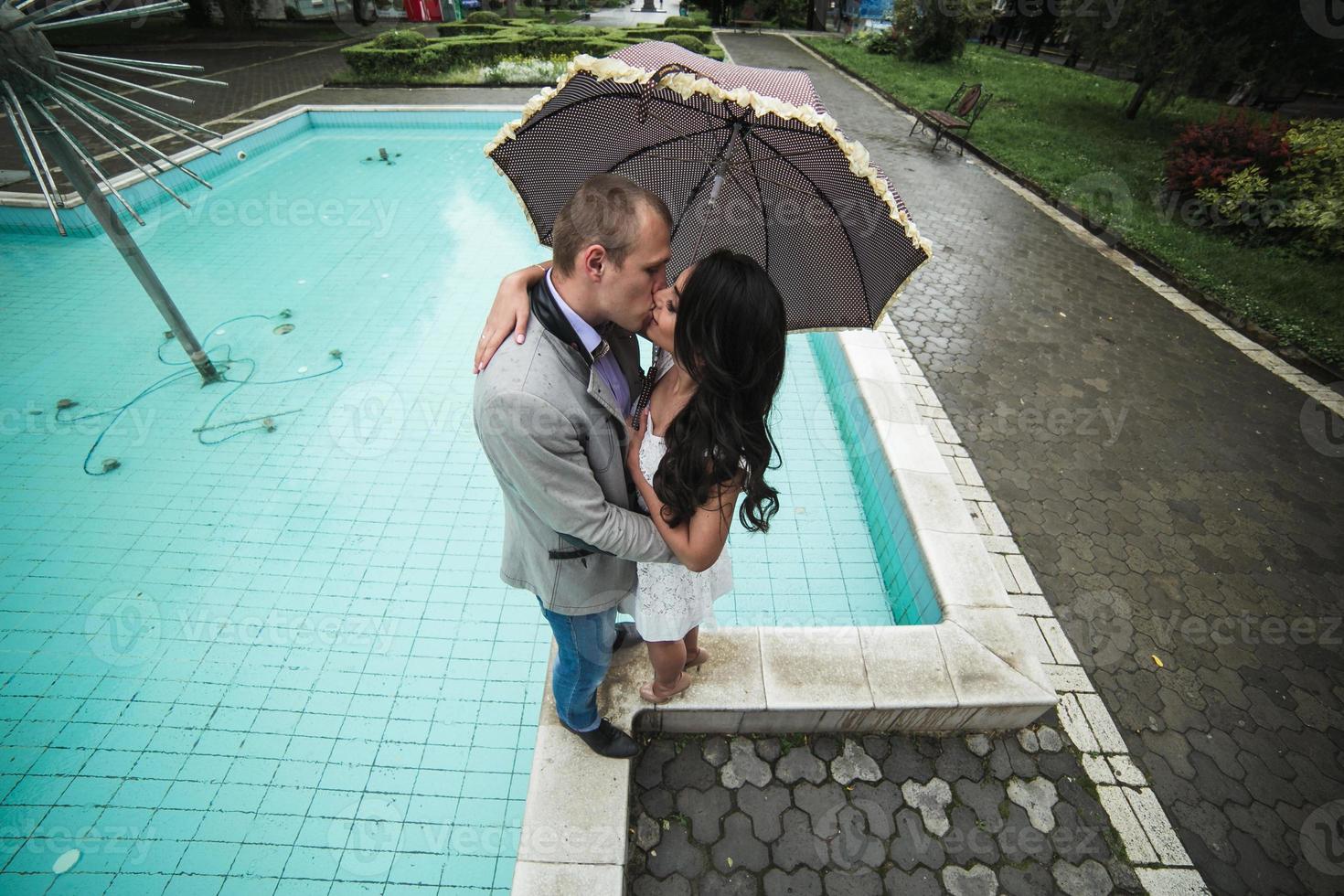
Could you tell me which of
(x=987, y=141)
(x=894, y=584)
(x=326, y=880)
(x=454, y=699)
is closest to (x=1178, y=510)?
(x=894, y=584)

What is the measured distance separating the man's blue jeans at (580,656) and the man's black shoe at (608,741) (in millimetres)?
153

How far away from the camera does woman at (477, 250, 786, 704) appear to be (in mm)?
1613

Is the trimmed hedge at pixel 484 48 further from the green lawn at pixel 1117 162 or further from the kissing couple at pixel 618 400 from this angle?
the kissing couple at pixel 618 400

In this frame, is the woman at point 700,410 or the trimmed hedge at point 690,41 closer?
the woman at point 700,410

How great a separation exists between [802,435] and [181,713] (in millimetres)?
5115

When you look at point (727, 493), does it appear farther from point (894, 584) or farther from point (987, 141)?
point (987, 141)

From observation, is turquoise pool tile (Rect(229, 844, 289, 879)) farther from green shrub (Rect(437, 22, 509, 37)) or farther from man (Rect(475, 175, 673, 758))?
green shrub (Rect(437, 22, 509, 37))

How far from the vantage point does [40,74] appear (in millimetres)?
3367

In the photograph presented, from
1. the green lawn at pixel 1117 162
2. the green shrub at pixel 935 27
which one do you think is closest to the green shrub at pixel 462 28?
the green lawn at pixel 1117 162

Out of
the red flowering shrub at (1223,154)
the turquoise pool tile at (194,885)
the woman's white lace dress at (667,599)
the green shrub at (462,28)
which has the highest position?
the green shrub at (462,28)

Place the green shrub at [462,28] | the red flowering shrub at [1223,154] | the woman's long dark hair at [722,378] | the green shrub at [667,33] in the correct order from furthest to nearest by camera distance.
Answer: the green shrub at [462,28], the green shrub at [667,33], the red flowering shrub at [1223,154], the woman's long dark hair at [722,378]

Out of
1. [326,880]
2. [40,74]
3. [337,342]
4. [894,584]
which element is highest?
[40,74]

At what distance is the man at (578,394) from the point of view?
1.66m

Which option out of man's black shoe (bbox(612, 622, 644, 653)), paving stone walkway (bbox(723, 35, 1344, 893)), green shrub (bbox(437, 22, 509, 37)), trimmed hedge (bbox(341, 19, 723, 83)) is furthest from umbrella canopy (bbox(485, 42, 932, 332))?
green shrub (bbox(437, 22, 509, 37))
